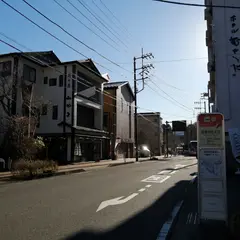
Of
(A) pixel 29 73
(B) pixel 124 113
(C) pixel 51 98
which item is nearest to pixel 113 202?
(A) pixel 29 73

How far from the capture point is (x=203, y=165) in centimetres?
701

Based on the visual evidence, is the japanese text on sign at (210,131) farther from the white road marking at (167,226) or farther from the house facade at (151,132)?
the house facade at (151,132)

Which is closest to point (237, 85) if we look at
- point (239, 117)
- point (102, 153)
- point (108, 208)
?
point (239, 117)

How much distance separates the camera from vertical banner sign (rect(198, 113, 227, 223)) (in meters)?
6.87

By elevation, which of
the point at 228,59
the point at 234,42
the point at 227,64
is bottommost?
the point at 227,64

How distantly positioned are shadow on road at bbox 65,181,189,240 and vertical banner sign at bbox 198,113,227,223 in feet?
3.85

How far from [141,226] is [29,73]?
27925mm

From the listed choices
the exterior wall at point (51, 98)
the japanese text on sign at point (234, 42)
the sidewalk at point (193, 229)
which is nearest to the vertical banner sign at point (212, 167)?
the sidewalk at point (193, 229)

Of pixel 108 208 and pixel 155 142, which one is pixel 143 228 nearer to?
pixel 108 208

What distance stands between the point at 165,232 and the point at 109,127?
40.1m

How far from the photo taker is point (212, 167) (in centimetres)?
696

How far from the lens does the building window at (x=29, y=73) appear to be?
3197cm

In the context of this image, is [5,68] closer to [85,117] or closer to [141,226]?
[85,117]

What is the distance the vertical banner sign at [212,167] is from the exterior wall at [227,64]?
14826 millimetres
